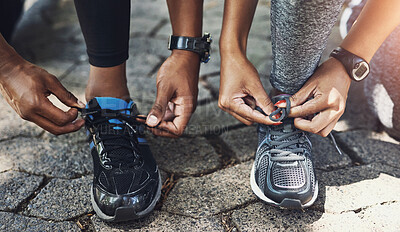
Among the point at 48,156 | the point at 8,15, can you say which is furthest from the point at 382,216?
the point at 8,15

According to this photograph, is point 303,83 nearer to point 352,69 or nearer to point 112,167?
point 352,69

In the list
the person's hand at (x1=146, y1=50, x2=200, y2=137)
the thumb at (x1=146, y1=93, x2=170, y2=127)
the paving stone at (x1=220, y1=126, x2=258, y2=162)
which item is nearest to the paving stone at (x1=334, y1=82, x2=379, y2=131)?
the paving stone at (x1=220, y1=126, x2=258, y2=162)

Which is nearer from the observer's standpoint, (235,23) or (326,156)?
(235,23)

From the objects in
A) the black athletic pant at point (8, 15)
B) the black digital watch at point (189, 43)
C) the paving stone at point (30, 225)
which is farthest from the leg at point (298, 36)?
the black athletic pant at point (8, 15)

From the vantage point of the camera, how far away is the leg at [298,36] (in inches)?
38.8

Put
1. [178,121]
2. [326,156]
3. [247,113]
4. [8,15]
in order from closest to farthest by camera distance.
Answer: [247,113], [178,121], [326,156], [8,15]

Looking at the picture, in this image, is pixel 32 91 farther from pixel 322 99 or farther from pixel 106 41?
pixel 322 99

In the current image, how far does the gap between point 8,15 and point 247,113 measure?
1.53m

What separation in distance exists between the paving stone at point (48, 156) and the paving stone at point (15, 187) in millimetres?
35

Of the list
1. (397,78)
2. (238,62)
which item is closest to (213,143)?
(238,62)

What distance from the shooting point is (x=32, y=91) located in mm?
1049

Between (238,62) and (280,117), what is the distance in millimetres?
239

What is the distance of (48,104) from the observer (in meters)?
1.07

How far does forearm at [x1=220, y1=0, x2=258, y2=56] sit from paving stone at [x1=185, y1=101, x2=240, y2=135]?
40 centimetres
